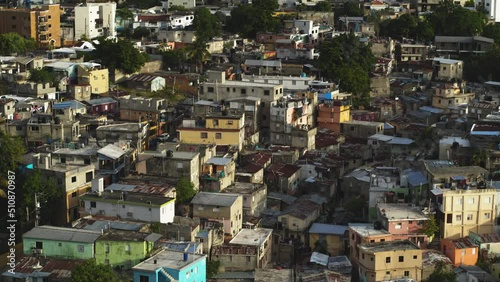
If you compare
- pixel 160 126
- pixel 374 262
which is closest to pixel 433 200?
pixel 374 262

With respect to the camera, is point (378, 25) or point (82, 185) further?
point (378, 25)

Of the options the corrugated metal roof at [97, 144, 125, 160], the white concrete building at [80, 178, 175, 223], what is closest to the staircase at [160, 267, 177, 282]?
the white concrete building at [80, 178, 175, 223]

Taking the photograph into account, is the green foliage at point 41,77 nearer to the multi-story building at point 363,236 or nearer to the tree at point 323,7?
the multi-story building at point 363,236

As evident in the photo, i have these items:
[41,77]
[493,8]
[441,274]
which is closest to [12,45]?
[41,77]

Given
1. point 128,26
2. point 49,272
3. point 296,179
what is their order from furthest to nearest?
point 128,26
point 296,179
point 49,272

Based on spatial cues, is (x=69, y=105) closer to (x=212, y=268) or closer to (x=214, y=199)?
(x=214, y=199)

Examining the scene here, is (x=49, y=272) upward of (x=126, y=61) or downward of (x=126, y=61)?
downward

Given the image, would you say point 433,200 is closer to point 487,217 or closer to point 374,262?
point 487,217
